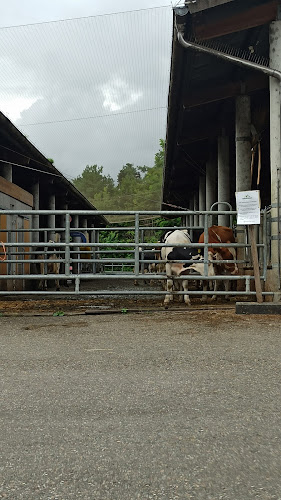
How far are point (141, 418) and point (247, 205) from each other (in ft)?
17.3

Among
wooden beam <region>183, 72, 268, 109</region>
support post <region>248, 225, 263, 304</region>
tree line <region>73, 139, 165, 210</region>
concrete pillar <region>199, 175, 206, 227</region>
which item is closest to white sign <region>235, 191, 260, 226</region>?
support post <region>248, 225, 263, 304</region>

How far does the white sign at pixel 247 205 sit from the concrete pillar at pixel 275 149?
56cm

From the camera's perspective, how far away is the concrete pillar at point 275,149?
311 inches

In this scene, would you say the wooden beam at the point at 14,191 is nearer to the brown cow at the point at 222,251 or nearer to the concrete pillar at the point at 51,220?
the concrete pillar at the point at 51,220

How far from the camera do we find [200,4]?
8328 mm

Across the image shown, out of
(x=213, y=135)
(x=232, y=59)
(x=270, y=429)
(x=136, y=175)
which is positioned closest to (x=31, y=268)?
(x=213, y=135)

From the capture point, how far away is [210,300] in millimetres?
Answer: 10023

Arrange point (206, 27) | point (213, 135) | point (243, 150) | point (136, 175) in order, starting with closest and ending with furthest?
point (206, 27), point (243, 150), point (213, 135), point (136, 175)

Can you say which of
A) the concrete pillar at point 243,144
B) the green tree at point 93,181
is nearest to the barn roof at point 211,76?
the concrete pillar at point 243,144

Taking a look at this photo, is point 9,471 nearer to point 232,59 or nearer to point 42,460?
point 42,460

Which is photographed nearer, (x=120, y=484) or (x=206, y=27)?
(x=120, y=484)

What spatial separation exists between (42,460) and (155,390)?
1.14 m

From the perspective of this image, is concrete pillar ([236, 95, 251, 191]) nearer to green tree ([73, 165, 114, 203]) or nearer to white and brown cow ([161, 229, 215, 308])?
white and brown cow ([161, 229, 215, 308])

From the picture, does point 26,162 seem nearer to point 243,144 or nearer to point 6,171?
point 6,171
